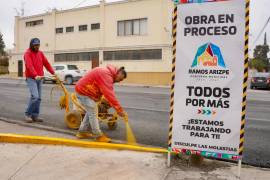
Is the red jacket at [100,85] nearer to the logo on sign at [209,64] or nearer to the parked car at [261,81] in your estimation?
the logo on sign at [209,64]

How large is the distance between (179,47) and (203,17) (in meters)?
0.50

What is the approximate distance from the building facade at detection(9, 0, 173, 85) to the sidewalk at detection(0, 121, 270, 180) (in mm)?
26893

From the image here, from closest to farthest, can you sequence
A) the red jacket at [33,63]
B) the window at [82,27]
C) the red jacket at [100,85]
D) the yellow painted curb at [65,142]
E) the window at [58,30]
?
the yellow painted curb at [65,142] → the red jacket at [100,85] → the red jacket at [33,63] → the window at [82,27] → the window at [58,30]

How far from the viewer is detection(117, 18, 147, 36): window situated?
34000 millimetres

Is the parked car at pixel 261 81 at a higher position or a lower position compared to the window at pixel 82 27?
lower

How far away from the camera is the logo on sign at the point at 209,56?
15.7 feet

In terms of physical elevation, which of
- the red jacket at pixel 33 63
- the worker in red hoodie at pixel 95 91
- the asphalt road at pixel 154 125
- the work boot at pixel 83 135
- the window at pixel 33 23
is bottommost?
the asphalt road at pixel 154 125

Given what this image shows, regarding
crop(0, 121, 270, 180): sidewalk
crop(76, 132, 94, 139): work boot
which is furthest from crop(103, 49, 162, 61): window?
crop(0, 121, 270, 180): sidewalk

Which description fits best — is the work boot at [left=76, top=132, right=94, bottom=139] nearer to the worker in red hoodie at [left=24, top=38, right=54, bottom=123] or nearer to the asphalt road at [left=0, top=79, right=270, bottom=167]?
the asphalt road at [left=0, top=79, right=270, bottom=167]

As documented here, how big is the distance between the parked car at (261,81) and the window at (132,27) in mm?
10679

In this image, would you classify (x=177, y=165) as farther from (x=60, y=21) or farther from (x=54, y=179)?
(x=60, y=21)

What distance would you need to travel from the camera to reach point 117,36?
35.9 meters

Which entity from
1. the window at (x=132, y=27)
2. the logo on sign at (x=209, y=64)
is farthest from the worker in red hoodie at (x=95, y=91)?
the window at (x=132, y=27)

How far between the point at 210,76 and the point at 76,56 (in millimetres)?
36094
